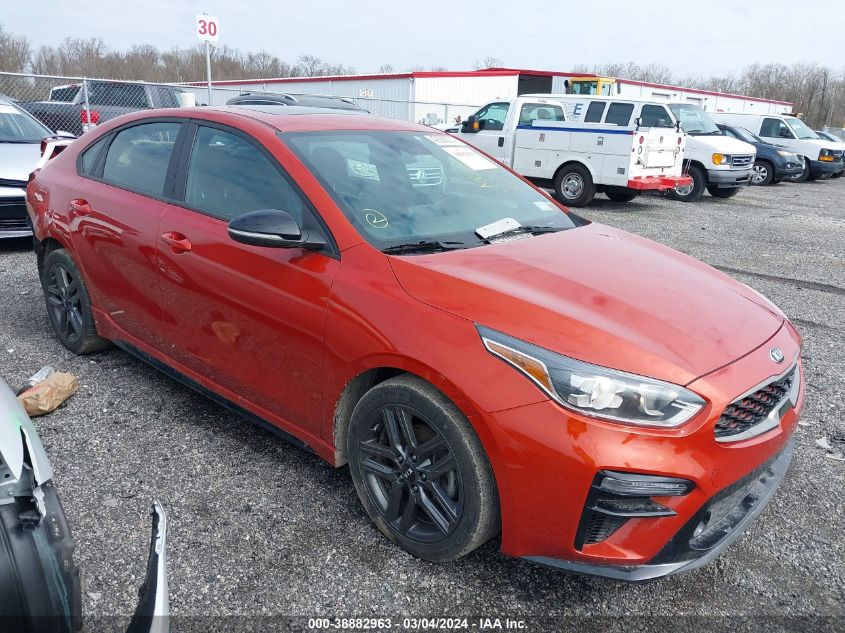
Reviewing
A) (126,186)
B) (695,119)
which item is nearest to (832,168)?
(695,119)

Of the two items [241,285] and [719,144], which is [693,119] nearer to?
[719,144]

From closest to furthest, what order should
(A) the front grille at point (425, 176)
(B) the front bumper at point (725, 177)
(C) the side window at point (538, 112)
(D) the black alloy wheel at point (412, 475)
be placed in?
1. (D) the black alloy wheel at point (412, 475)
2. (A) the front grille at point (425, 176)
3. (C) the side window at point (538, 112)
4. (B) the front bumper at point (725, 177)

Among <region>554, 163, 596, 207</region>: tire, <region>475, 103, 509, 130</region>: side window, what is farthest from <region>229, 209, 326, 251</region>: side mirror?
<region>475, 103, 509, 130</region>: side window

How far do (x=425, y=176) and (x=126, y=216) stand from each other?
1.66m

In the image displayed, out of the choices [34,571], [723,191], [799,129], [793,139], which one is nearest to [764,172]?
[793,139]

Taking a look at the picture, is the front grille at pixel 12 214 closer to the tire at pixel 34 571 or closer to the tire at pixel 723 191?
the tire at pixel 34 571

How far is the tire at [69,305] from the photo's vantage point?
4168 millimetres

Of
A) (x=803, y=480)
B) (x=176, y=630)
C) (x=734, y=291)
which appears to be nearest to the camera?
(x=176, y=630)

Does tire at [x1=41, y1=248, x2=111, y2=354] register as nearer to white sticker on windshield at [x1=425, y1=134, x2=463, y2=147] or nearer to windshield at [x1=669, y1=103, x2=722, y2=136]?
white sticker on windshield at [x1=425, y1=134, x2=463, y2=147]

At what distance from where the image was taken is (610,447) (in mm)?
2031

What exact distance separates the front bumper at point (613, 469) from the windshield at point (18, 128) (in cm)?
806

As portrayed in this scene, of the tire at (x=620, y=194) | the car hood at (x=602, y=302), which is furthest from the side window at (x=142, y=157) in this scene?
the tire at (x=620, y=194)

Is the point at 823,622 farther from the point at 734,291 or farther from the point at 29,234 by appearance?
the point at 29,234

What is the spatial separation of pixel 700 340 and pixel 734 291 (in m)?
0.73
